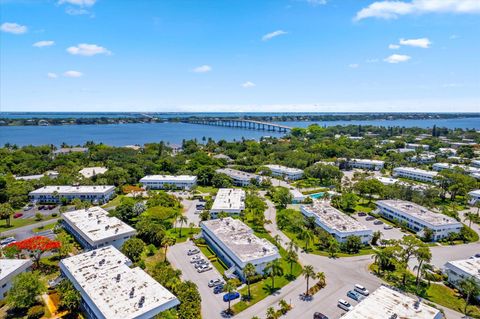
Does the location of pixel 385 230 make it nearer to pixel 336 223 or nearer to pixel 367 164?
pixel 336 223

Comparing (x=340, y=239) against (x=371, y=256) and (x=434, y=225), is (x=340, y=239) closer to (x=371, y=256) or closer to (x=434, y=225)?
(x=371, y=256)

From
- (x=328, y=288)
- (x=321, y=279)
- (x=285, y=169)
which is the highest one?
(x=285, y=169)

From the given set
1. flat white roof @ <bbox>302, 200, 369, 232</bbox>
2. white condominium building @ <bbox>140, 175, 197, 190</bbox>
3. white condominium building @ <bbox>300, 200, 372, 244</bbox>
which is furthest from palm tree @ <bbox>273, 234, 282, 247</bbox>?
white condominium building @ <bbox>140, 175, 197, 190</bbox>

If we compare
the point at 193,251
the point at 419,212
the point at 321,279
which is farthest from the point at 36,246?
the point at 419,212

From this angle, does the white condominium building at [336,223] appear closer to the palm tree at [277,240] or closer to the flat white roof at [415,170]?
the palm tree at [277,240]

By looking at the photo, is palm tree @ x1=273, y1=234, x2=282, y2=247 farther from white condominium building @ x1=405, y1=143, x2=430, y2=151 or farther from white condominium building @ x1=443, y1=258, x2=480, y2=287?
white condominium building @ x1=405, y1=143, x2=430, y2=151

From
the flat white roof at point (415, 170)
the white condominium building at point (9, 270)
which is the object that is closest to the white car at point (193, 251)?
the white condominium building at point (9, 270)
